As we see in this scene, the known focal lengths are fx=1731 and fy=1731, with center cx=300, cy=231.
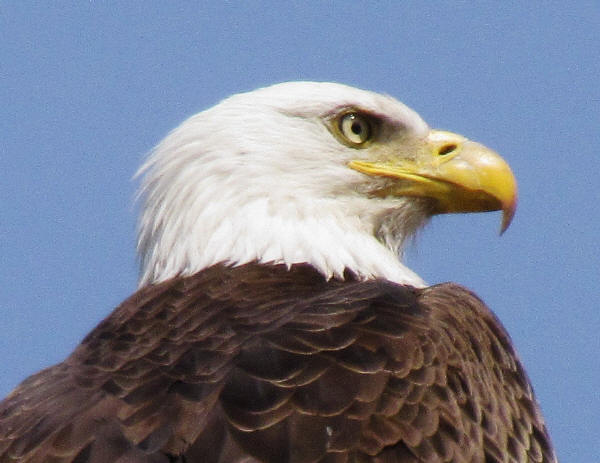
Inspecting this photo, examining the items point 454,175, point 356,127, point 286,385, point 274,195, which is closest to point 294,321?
point 286,385

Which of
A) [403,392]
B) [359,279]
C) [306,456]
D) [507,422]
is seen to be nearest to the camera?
[306,456]

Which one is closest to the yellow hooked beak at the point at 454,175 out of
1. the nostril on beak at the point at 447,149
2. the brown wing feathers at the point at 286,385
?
the nostril on beak at the point at 447,149

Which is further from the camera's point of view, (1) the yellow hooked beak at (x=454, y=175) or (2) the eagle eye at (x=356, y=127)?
(2) the eagle eye at (x=356, y=127)

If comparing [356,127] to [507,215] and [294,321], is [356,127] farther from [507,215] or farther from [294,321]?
[294,321]

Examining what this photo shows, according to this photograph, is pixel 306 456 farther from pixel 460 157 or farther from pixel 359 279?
pixel 460 157

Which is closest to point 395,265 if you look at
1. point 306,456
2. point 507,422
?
point 507,422

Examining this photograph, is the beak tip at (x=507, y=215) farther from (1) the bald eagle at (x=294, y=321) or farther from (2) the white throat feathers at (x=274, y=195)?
(2) the white throat feathers at (x=274, y=195)

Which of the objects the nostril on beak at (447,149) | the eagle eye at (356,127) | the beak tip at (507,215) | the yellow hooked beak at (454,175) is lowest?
the beak tip at (507,215)
